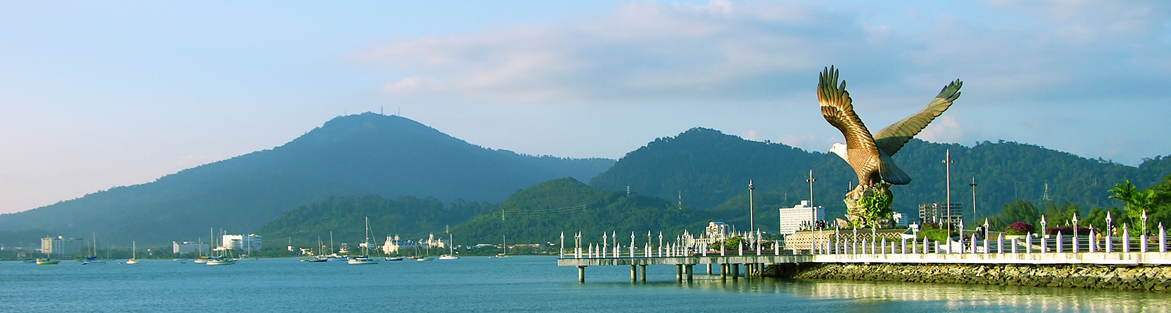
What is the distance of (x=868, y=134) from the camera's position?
218ft

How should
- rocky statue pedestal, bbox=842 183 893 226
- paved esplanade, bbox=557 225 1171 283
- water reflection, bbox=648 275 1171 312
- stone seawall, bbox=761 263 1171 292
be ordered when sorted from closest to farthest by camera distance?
water reflection, bbox=648 275 1171 312, stone seawall, bbox=761 263 1171 292, paved esplanade, bbox=557 225 1171 283, rocky statue pedestal, bbox=842 183 893 226

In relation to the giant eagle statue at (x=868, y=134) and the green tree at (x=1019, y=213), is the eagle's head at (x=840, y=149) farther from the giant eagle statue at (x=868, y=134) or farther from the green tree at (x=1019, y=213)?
the green tree at (x=1019, y=213)

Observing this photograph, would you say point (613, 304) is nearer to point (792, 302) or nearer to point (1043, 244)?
point (792, 302)

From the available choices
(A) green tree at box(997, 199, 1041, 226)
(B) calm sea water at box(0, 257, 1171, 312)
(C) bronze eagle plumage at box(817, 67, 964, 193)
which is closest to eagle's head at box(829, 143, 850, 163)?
(C) bronze eagle plumage at box(817, 67, 964, 193)

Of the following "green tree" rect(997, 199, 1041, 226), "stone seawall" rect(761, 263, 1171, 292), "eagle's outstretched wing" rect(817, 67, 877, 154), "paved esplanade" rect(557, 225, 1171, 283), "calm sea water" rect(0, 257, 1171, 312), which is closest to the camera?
"stone seawall" rect(761, 263, 1171, 292)

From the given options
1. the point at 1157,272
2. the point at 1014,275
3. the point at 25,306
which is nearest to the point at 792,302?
the point at 1014,275

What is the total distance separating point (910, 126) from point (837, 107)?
7920 millimetres

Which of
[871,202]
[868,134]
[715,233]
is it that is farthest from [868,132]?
[715,233]

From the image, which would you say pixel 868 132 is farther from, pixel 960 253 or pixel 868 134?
pixel 960 253

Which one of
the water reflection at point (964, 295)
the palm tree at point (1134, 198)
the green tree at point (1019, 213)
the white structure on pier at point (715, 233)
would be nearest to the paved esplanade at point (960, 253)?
the water reflection at point (964, 295)

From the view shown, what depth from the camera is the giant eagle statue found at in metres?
64.2

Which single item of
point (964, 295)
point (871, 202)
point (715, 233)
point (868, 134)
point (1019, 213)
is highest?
point (868, 134)

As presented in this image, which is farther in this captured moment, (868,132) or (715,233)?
(715,233)

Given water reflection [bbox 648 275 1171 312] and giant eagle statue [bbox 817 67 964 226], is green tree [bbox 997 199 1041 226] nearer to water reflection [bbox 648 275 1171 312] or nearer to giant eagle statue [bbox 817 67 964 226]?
giant eagle statue [bbox 817 67 964 226]
